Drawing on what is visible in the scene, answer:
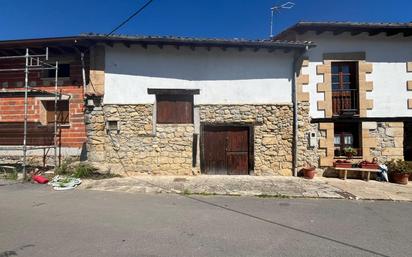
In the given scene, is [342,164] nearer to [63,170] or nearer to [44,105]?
[63,170]

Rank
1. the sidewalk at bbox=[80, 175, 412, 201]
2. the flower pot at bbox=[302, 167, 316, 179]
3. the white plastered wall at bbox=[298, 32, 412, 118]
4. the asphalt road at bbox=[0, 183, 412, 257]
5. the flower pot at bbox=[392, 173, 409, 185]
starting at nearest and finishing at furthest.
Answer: the asphalt road at bbox=[0, 183, 412, 257]
the sidewalk at bbox=[80, 175, 412, 201]
the flower pot at bbox=[392, 173, 409, 185]
the flower pot at bbox=[302, 167, 316, 179]
the white plastered wall at bbox=[298, 32, 412, 118]

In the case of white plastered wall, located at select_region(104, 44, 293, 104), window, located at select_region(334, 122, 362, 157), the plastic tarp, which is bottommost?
the plastic tarp

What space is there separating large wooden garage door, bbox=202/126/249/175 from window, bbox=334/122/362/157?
3483 mm

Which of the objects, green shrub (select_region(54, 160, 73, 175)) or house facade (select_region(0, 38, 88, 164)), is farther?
house facade (select_region(0, 38, 88, 164))

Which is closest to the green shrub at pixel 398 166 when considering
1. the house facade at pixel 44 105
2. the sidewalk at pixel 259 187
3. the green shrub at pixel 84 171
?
the sidewalk at pixel 259 187

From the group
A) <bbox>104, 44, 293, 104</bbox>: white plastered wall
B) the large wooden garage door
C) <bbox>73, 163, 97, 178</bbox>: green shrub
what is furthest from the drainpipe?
<bbox>73, 163, 97, 178</bbox>: green shrub

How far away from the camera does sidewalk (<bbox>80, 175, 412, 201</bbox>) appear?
26.0 ft

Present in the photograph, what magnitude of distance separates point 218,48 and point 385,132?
6950 mm

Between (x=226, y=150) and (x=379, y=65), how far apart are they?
21.5 feet

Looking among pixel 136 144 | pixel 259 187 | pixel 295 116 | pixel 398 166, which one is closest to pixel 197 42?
pixel 136 144

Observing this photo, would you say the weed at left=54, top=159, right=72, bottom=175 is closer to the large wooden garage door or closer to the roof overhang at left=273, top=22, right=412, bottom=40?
the large wooden garage door

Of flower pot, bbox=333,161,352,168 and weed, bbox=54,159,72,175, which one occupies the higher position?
flower pot, bbox=333,161,352,168

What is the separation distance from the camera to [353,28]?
1057cm

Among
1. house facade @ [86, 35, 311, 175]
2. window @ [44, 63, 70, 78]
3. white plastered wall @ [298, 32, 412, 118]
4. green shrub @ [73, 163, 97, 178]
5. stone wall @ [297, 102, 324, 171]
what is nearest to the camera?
green shrub @ [73, 163, 97, 178]
